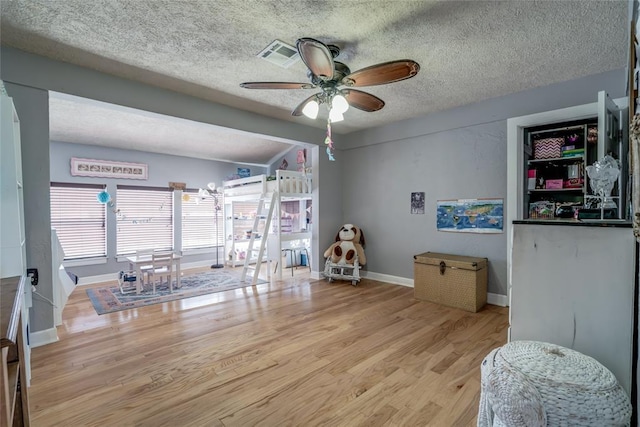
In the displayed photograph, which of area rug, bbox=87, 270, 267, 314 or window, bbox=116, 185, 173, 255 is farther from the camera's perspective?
window, bbox=116, 185, 173, 255

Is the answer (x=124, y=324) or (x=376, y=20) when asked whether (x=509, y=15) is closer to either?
(x=376, y=20)

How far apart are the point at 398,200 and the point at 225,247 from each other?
3.89 metres

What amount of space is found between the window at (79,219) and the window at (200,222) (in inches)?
55.4

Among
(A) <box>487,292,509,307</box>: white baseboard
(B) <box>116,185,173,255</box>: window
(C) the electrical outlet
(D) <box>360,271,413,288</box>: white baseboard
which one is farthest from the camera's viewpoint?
(B) <box>116,185,173,255</box>: window

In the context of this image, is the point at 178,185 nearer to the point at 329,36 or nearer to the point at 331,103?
the point at 331,103

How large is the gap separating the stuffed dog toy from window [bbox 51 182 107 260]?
4031 millimetres

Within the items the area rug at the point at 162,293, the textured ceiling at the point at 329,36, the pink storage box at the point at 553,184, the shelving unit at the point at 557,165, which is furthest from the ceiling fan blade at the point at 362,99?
the area rug at the point at 162,293

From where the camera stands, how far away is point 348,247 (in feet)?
15.4

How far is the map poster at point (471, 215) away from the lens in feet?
11.7

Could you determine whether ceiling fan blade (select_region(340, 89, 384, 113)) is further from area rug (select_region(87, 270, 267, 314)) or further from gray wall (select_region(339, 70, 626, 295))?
area rug (select_region(87, 270, 267, 314))

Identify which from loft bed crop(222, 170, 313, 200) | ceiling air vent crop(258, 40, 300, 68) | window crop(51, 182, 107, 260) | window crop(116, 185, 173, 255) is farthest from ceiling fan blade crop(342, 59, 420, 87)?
window crop(51, 182, 107, 260)

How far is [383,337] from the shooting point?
8.64 ft

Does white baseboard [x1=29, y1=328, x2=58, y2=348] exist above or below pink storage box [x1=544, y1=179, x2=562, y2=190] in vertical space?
below

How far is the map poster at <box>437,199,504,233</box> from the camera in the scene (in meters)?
3.55
